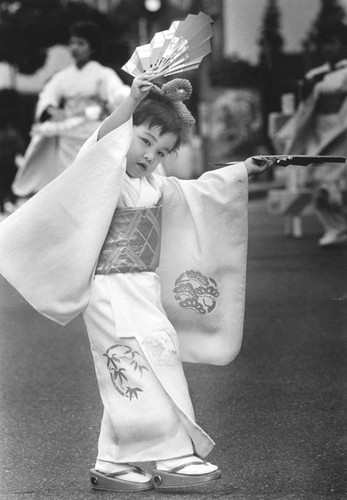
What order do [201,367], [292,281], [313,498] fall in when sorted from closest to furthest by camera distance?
[313,498], [201,367], [292,281]

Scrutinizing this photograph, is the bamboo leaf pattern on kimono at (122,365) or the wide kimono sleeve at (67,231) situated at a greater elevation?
the wide kimono sleeve at (67,231)

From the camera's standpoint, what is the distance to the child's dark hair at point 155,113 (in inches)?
148

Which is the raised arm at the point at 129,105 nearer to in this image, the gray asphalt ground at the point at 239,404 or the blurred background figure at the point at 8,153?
the gray asphalt ground at the point at 239,404

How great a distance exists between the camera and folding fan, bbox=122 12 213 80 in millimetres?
3643

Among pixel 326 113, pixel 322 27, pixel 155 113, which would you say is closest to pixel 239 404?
pixel 155 113

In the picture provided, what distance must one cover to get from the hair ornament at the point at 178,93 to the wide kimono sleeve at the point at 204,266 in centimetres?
25

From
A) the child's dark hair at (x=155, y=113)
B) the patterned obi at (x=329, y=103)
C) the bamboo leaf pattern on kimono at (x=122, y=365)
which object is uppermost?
the child's dark hair at (x=155, y=113)

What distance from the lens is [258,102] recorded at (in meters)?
12.4

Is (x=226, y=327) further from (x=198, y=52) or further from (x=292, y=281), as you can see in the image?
(x=292, y=281)

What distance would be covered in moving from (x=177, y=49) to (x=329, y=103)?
20.2 ft

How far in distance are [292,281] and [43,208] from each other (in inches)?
178

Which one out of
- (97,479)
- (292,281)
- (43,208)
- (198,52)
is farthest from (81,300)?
(292,281)

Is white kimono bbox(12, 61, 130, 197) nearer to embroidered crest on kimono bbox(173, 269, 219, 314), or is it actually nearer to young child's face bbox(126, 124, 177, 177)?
embroidered crest on kimono bbox(173, 269, 219, 314)

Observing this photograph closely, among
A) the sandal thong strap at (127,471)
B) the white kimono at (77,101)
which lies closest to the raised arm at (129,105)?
Result: the sandal thong strap at (127,471)
